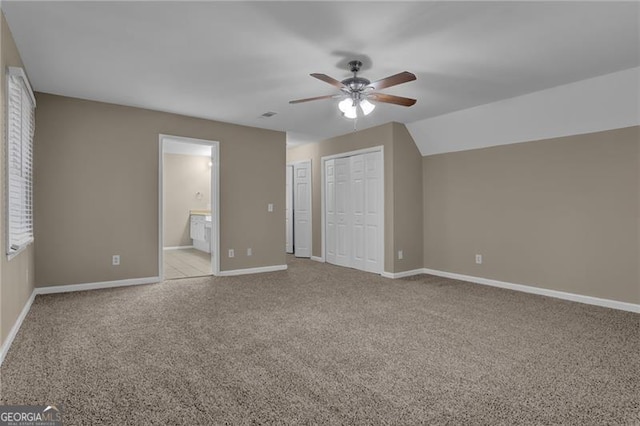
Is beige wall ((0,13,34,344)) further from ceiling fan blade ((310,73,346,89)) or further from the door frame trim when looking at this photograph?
the door frame trim

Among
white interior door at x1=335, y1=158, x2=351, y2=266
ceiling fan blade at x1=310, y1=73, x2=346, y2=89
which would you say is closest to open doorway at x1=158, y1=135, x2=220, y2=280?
white interior door at x1=335, y1=158, x2=351, y2=266

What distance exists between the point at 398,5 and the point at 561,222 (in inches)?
134

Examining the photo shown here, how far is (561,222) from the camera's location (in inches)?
168

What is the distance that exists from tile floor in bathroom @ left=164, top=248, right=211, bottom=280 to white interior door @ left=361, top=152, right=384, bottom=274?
2.63 meters

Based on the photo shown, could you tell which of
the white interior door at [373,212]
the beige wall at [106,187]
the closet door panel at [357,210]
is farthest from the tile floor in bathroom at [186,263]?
the white interior door at [373,212]

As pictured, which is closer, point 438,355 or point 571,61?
point 438,355

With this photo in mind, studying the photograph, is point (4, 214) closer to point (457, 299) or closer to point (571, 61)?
point (457, 299)

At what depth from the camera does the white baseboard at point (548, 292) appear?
379 cm

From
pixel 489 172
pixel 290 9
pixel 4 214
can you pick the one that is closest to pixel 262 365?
pixel 4 214

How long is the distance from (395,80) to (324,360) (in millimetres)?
2222

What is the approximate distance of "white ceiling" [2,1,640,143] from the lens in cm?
242

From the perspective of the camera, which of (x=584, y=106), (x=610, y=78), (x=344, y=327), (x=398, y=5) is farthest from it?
(x=584, y=106)

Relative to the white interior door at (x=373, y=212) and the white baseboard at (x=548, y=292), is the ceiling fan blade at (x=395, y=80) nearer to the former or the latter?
the white interior door at (x=373, y=212)

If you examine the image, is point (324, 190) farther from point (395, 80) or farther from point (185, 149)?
point (395, 80)
